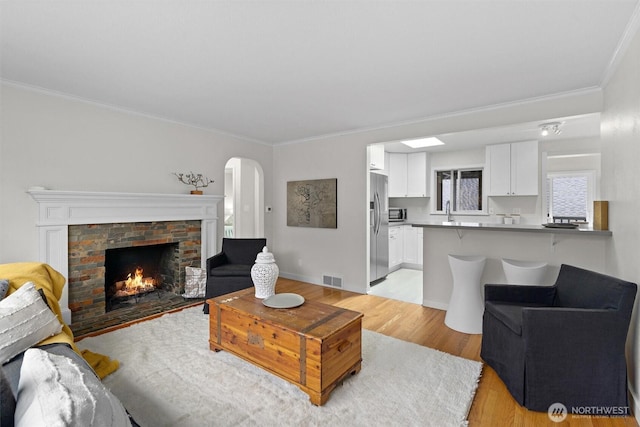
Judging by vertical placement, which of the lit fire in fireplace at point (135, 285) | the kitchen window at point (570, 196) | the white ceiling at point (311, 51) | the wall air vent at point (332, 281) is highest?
the white ceiling at point (311, 51)

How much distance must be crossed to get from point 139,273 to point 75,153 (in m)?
1.71

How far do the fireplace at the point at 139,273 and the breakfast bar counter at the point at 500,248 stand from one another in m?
3.44

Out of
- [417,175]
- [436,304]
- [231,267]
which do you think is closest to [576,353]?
[436,304]

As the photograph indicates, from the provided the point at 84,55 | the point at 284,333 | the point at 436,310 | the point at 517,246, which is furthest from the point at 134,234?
the point at 517,246

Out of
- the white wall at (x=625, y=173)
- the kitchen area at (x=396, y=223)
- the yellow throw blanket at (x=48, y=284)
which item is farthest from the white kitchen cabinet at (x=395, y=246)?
the yellow throw blanket at (x=48, y=284)

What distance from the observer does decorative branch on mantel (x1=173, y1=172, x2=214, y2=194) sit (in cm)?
425

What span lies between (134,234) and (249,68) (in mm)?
2554

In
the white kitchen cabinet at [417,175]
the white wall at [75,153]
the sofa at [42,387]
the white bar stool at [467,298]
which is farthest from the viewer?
the white kitchen cabinet at [417,175]

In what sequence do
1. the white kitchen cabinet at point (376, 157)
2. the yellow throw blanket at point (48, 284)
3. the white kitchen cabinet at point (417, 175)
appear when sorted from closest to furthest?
the yellow throw blanket at point (48, 284) < the white kitchen cabinet at point (376, 157) < the white kitchen cabinet at point (417, 175)

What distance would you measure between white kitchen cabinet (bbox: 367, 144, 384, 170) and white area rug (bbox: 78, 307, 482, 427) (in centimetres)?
279

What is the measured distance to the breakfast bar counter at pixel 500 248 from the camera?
118 inches

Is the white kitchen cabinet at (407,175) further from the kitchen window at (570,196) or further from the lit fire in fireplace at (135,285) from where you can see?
the lit fire in fireplace at (135,285)

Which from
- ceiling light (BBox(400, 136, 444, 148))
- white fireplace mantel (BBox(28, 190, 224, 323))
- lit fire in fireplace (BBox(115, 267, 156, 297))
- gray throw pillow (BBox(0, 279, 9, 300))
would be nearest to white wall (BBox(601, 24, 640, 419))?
ceiling light (BBox(400, 136, 444, 148))

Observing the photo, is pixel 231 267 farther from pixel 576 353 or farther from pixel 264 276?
pixel 576 353
